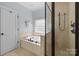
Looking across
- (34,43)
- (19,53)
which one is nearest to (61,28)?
(34,43)

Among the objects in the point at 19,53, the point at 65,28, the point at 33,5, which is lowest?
the point at 19,53

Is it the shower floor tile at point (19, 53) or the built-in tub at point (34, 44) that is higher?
the built-in tub at point (34, 44)

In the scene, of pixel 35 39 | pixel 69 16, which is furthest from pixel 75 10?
pixel 35 39

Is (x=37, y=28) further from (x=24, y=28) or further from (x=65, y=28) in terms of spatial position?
(x=65, y=28)

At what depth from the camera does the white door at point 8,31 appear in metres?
1.03

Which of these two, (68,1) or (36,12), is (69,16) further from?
(36,12)

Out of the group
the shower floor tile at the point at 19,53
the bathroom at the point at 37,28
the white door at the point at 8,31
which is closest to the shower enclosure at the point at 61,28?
the bathroom at the point at 37,28

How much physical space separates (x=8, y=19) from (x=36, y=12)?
0.29 m

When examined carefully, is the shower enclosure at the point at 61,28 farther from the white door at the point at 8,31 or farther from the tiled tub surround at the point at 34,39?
the white door at the point at 8,31

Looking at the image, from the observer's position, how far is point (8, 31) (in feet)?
3.39

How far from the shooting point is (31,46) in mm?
1058

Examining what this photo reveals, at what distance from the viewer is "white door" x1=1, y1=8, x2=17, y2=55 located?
1.03 metres

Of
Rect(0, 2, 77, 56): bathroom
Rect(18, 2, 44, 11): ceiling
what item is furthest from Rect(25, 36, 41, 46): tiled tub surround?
Rect(18, 2, 44, 11): ceiling

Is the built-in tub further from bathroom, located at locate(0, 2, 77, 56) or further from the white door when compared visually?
the white door
